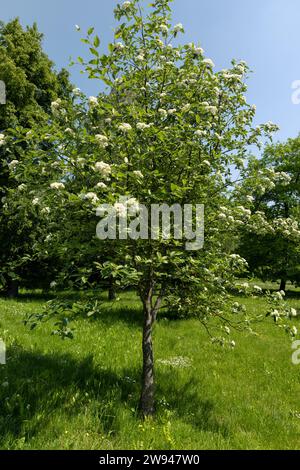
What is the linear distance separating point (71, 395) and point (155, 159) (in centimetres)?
469

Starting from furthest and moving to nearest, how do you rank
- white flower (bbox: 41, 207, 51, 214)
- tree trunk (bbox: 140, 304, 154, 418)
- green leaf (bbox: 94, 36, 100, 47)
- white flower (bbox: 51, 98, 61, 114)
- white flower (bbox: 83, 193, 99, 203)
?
tree trunk (bbox: 140, 304, 154, 418)
white flower (bbox: 41, 207, 51, 214)
white flower (bbox: 51, 98, 61, 114)
green leaf (bbox: 94, 36, 100, 47)
white flower (bbox: 83, 193, 99, 203)

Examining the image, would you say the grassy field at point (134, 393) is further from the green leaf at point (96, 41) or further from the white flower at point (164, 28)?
the white flower at point (164, 28)

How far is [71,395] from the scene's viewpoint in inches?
275

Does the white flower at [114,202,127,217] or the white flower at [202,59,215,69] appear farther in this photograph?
the white flower at [202,59,215,69]

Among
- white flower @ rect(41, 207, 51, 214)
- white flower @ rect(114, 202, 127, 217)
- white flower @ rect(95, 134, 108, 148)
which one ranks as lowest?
white flower @ rect(114, 202, 127, 217)

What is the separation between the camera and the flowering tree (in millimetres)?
5805

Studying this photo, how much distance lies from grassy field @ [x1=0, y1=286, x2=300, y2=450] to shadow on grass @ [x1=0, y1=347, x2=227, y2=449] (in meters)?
0.02

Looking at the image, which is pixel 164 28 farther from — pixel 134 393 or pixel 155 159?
pixel 134 393

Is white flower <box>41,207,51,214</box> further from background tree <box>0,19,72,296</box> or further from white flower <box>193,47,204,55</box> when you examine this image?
background tree <box>0,19,72,296</box>

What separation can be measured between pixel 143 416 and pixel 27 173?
4.86 m

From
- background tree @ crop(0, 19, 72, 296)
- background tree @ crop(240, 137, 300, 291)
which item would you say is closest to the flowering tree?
background tree @ crop(240, 137, 300, 291)
